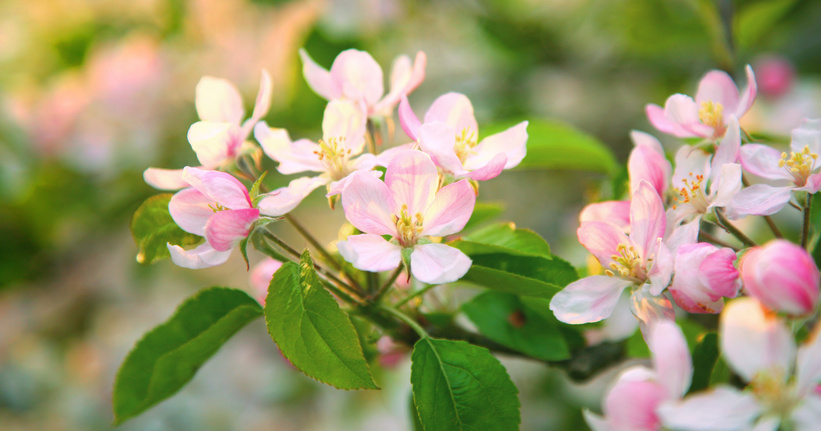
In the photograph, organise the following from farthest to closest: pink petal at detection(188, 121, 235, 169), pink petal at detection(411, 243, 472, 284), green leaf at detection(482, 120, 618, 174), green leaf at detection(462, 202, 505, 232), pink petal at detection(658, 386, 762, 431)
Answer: green leaf at detection(482, 120, 618, 174), green leaf at detection(462, 202, 505, 232), pink petal at detection(188, 121, 235, 169), pink petal at detection(411, 243, 472, 284), pink petal at detection(658, 386, 762, 431)

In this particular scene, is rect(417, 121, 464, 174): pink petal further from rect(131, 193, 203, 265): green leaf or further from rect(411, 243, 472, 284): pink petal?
rect(131, 193, 203, 265): green leaf

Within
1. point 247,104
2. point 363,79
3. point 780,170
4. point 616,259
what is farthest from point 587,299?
point 247,104

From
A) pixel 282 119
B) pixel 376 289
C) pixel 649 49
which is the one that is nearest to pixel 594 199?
pixel 376 289

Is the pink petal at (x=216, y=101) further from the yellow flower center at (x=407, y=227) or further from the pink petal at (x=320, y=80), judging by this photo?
the yellow flower center at (x=407, y=227)

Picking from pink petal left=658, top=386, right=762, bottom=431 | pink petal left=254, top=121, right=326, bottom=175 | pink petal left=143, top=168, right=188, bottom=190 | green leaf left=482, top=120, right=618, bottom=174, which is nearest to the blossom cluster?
pink petal left=658, top=386, right=762, bottom=431

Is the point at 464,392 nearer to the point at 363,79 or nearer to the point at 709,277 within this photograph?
the point at 709,277

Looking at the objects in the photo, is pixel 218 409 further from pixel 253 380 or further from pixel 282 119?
pixel 282 119
